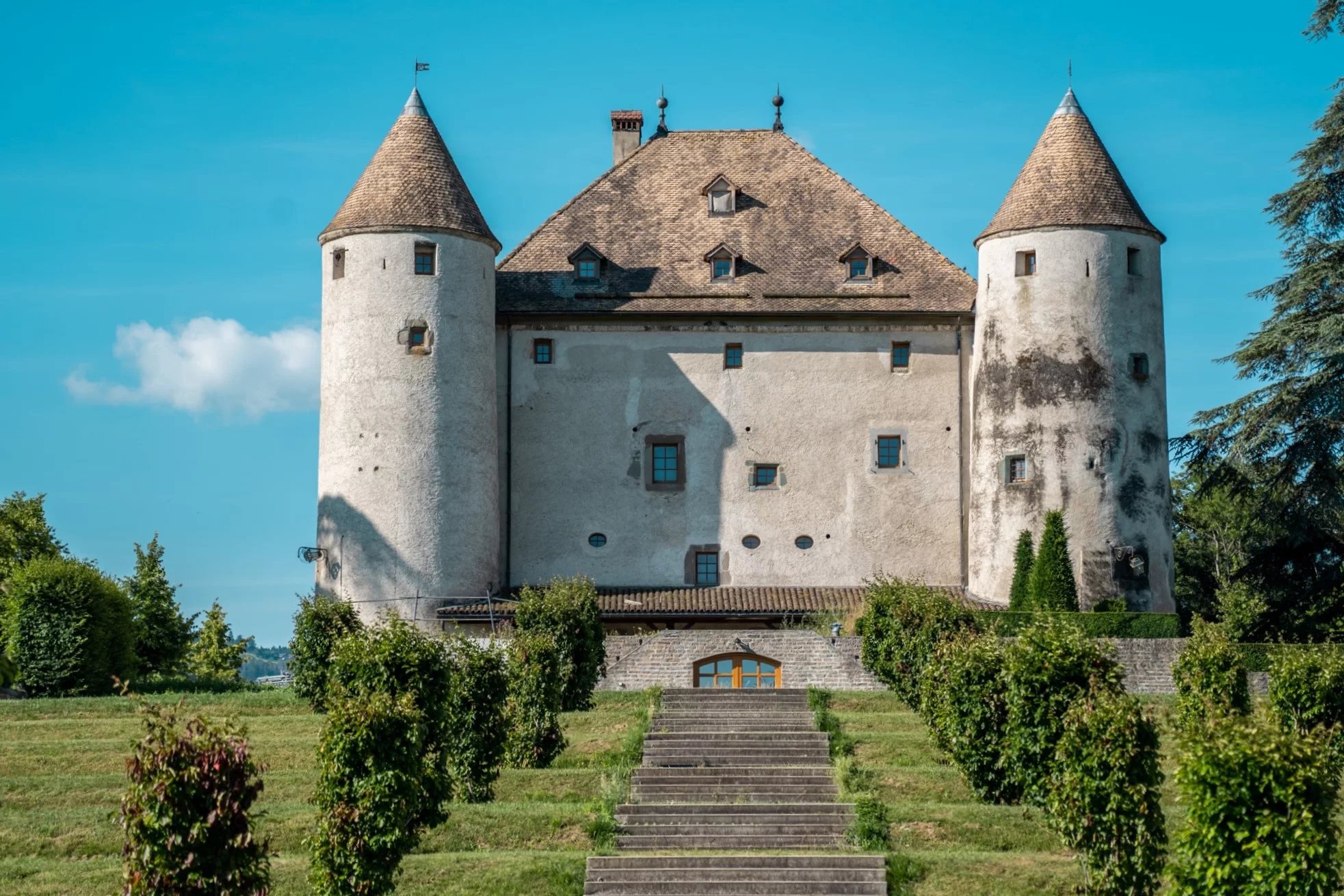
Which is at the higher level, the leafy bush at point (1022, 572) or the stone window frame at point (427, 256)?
the stone window frame at point (427, 256)

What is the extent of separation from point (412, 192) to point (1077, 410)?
17.0 meters

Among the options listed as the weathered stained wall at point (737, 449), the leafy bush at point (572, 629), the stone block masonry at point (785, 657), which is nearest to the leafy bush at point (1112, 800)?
the leafy bush at point (572, 629)

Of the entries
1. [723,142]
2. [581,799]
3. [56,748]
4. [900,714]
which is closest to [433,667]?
[581,799]

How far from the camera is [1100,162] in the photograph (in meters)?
53.2

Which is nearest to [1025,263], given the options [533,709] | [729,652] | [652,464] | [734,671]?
[652,464]

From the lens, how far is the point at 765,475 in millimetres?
54406

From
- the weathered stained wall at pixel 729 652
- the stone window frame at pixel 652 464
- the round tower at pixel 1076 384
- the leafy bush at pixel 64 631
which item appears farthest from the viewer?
the stone window frame at pixel 652 464

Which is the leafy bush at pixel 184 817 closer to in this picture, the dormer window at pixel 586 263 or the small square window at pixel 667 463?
the small square window at pixel 667 463

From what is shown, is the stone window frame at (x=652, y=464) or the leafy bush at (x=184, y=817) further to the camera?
the stone window frame at (x=652, y=464)

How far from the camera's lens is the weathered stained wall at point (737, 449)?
53875mm

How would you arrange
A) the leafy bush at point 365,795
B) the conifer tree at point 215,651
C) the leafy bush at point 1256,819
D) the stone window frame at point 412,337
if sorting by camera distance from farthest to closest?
the conifer tree at point 215,651, the stone window frame at point 412,337, the leafy bush at point 365,795, the leafy bush at point 1256,819

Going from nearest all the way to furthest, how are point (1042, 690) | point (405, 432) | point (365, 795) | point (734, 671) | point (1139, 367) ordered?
point (365, 795), point (1042, 690), point (734, 671), point (1139, 367), point (405, 432)

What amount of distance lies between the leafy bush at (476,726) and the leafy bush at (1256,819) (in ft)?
40.7

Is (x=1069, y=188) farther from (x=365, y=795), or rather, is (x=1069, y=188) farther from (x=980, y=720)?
(x=365, y=795)
